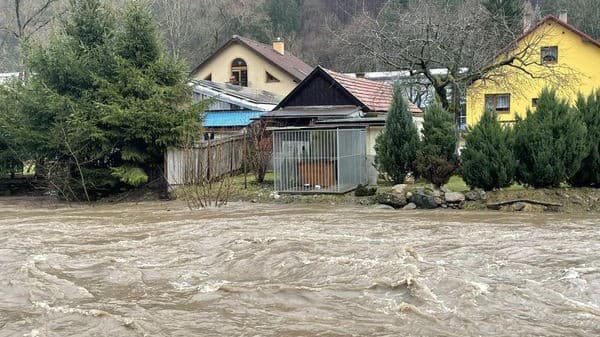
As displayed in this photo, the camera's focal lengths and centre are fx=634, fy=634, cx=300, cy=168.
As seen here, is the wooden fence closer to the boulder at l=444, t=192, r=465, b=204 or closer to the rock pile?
the rock pile

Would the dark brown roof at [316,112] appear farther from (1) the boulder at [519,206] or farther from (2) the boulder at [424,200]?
(1) the boulder at [519,206]

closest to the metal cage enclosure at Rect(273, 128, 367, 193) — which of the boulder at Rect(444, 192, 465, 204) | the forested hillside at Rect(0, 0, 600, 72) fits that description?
the boulder at Rect(444, 192, 465, 204)

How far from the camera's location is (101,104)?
796 inches

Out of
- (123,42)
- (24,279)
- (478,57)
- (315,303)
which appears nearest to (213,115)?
(123,42)

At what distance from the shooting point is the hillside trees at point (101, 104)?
67.5ft

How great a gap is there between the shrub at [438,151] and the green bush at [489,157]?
0.76 meters

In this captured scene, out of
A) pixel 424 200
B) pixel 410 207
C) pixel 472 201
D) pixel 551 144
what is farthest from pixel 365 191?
pixel 551 144

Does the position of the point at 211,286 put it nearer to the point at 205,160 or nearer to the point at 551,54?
the point at 205,160

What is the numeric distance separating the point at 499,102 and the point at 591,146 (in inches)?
851

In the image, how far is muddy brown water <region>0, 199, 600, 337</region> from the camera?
22.9 ft

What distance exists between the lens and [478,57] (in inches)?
1020

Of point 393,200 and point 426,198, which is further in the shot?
point 393,200

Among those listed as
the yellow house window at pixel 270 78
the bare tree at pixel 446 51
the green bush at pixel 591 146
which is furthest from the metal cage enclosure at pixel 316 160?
the yellow house window at pixel 270 78

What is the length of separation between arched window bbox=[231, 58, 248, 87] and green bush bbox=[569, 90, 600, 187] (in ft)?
87.7
